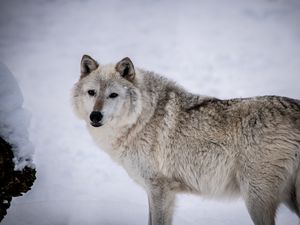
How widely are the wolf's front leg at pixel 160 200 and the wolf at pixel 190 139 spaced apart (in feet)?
0.05

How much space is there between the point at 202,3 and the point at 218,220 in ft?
57.6

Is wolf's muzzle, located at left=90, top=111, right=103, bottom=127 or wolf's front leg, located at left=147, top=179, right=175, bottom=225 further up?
wolf's muzzle, located at left=90, top=111, right=103, bottom=127

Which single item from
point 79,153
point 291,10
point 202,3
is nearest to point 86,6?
point 202,3

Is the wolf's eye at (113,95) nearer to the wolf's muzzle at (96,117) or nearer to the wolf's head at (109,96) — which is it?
the wolf's head at (109,96)

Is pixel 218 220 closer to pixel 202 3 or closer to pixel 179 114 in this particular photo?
pixel 179 114

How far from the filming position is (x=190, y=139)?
17.2 ft

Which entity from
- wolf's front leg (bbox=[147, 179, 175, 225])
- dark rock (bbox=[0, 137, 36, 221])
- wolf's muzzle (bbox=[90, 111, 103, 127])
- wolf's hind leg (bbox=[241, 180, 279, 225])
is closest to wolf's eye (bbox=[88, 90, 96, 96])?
wolf's muzzle (bbox=[90, 111, 103, 127])

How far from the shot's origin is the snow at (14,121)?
457 cm

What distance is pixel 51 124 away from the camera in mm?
10805

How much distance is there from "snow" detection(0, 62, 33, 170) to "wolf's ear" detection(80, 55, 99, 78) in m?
1.37

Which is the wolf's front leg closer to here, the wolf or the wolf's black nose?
the wolf

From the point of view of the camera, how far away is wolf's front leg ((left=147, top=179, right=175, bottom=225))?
516 cm

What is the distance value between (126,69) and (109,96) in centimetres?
60

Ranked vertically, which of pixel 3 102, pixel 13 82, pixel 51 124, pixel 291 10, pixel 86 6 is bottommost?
pixel 3 102
